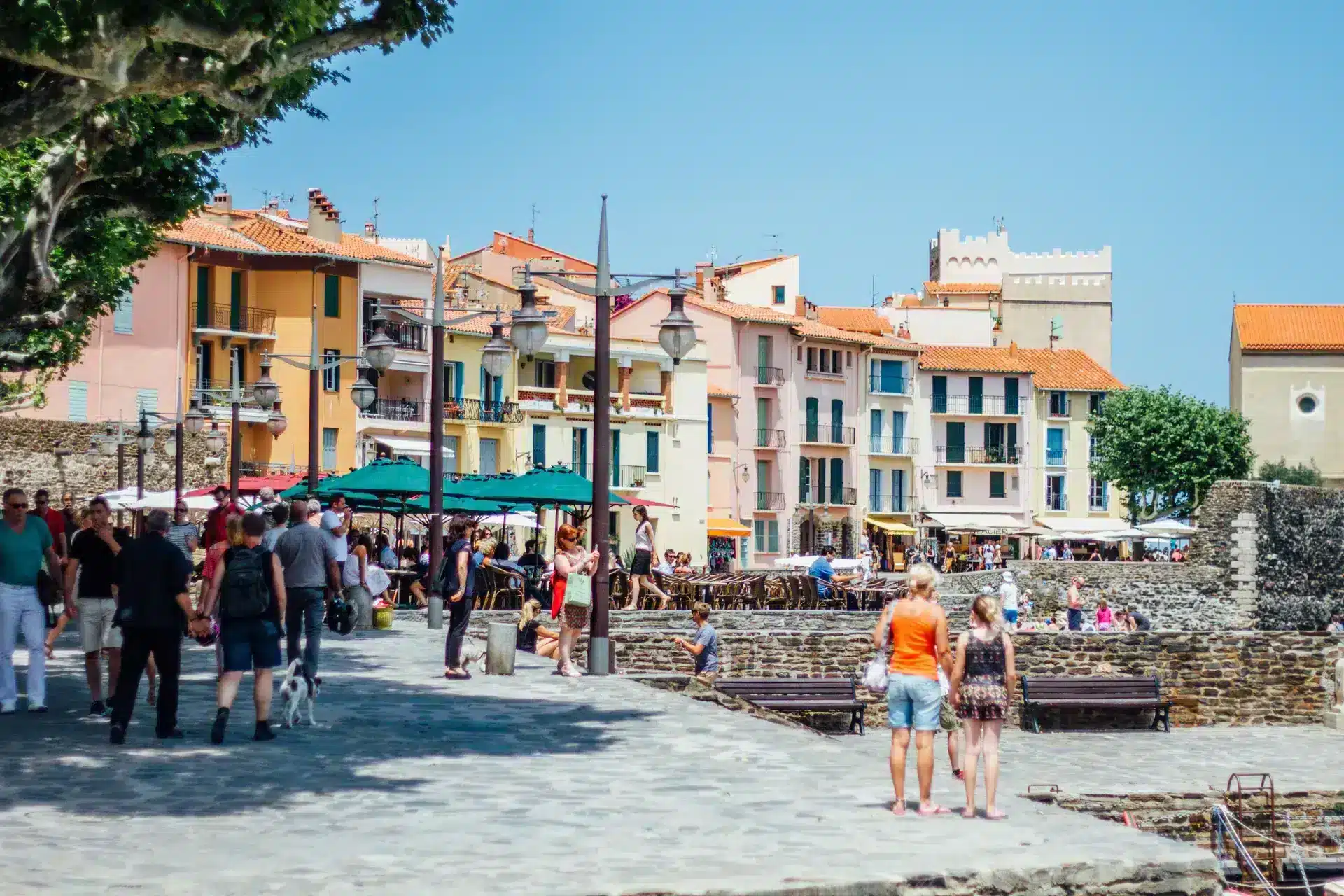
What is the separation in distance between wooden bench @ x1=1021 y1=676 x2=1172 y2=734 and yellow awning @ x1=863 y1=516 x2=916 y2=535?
50615 mm

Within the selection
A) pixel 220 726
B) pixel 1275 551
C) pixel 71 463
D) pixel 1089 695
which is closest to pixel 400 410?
pixel 71 463

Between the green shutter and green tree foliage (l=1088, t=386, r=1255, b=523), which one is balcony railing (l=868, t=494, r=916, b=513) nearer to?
green tree foliage (l=1088, t=386, r=1255, b=523)

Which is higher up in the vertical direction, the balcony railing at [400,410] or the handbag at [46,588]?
the balcony railing at [400,410]

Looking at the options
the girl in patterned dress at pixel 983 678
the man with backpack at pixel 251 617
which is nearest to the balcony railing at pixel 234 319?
the man with backpack at pixel 251 617

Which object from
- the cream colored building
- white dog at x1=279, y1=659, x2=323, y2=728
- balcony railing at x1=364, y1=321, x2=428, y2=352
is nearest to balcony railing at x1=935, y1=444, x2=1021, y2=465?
the cream colored building

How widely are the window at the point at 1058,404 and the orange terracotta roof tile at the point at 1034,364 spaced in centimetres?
50

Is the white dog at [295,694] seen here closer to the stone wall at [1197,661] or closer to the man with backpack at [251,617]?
the man with backpack at [251,617]

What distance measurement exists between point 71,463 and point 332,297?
14229 millimetres

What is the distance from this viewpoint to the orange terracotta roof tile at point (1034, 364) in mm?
86875

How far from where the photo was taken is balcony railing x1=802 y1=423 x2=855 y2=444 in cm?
7906

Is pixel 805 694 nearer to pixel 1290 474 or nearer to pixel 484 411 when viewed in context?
pixel 484 411

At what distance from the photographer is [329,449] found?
6284cm

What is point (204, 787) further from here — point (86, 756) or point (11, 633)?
point (11, 633)

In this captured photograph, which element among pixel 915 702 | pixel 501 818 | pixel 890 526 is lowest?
pixel 501 818
